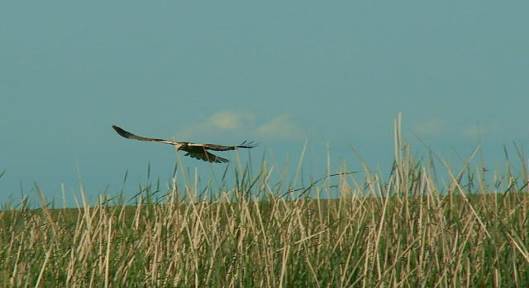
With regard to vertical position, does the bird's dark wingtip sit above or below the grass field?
above

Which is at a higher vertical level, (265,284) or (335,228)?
(335,228)

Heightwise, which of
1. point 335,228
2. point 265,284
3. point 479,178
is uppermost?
point 479,178

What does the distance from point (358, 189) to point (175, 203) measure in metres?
0.97

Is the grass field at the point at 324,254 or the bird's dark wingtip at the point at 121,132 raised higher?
the bird's dark wingtip at the point at 121,132

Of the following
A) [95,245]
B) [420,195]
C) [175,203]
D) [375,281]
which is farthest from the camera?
[175,203]

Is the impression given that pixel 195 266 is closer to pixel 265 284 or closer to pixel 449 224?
pixel 265 284

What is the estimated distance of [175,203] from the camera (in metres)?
4.30

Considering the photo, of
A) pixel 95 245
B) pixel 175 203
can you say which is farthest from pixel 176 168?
pixel 95 245

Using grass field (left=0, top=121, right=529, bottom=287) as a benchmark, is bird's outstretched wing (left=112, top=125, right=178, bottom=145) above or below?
above

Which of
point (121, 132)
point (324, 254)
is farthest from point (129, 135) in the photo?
point (324, 254)

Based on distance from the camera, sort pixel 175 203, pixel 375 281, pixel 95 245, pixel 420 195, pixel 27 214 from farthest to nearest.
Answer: pixel 27 214 → pixel 175 203 → pixel 95 245 → pixel 420 195 → pixel 375 281

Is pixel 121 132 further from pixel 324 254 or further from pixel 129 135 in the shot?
pixel 324 254

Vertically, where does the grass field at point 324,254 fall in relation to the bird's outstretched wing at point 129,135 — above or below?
below

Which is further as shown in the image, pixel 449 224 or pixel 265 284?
pixel 449 224
